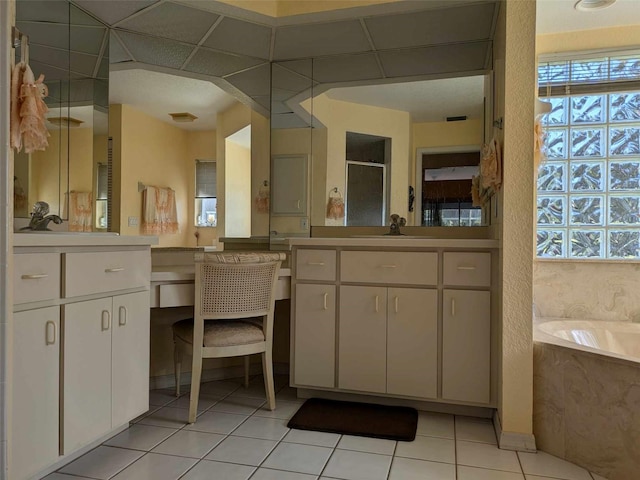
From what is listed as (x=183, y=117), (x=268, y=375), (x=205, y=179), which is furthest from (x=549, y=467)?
(x=183, y=117)

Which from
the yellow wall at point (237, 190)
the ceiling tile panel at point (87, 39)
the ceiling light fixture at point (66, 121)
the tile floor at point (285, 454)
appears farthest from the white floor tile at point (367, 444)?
the ceiling tile panel at point (87, 39)

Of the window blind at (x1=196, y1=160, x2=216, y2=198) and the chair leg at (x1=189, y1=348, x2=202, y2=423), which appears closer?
the chair leg at (x1=189, y1=348, x2=202, y2=423)

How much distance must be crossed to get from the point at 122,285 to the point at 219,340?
21.9 inches

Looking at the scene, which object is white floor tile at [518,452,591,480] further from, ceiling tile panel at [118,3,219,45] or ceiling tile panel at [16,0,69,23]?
ceiling tile panel at [16,0,69,23]

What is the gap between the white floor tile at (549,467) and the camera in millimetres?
1706

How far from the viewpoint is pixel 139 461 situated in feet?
5.88

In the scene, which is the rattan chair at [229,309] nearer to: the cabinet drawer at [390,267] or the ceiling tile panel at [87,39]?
the cabinet drawer at [390,267]

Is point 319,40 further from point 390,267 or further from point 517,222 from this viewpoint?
point 517,222

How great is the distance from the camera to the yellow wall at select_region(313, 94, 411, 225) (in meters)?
2.81

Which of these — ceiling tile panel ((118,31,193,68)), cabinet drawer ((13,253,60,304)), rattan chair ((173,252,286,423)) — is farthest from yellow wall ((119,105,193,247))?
cabinet drawer ((13,253,60,304))

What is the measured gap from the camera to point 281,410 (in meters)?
2.37

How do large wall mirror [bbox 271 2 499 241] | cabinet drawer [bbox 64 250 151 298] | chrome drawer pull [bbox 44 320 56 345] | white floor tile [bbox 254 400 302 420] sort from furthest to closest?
large wall mirror [bbox 271 2 499 241], white floor tile [bbox 254 400 302 420], cabinet drawer [bbox 64 250 151 298], chrome drawer pull [bbox 44 320 56 345]

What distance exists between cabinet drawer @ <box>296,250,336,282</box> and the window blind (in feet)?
2.47

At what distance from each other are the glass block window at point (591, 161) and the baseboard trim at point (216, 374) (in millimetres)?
1851
